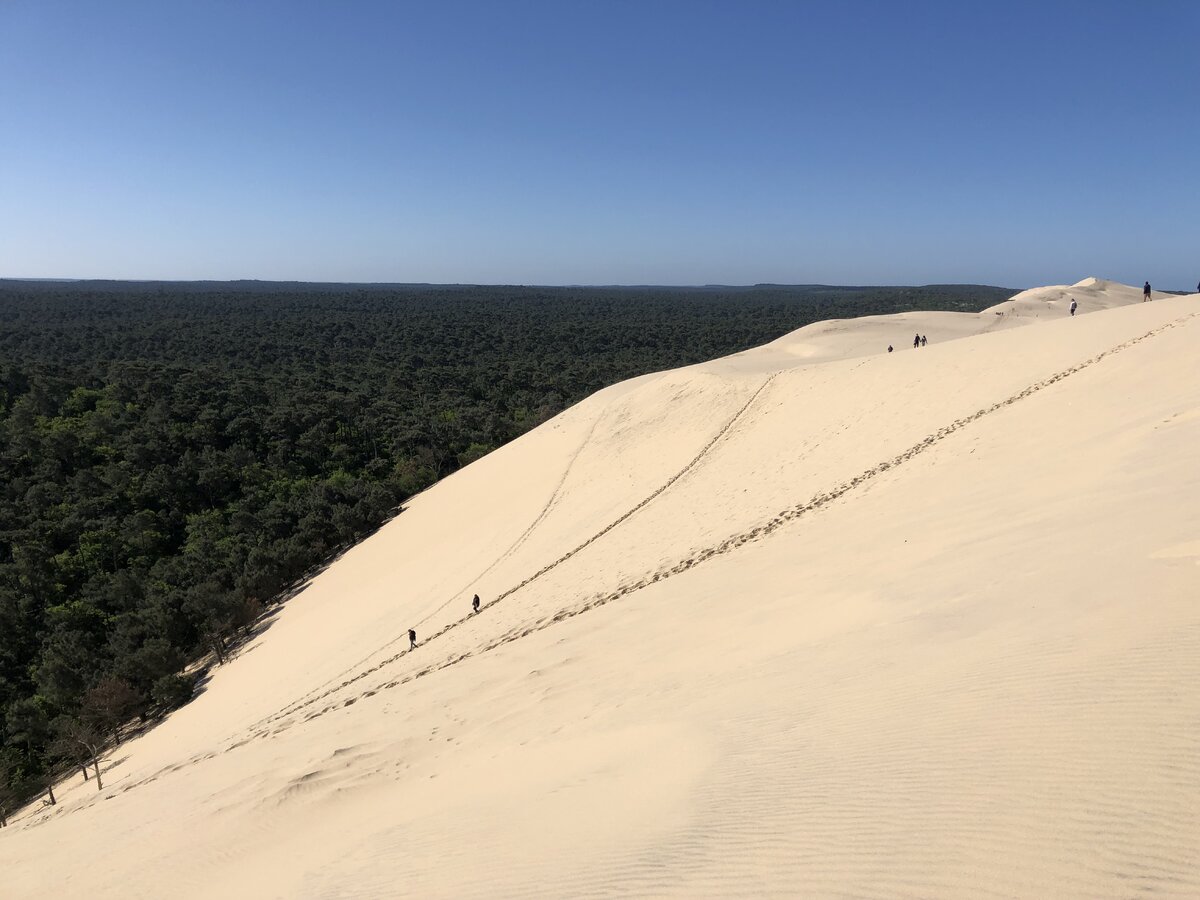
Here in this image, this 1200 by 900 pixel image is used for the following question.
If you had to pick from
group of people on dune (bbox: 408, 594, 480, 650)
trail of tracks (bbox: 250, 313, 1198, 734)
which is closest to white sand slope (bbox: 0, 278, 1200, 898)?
trail of tracks (bbox: 250, 313, 1198, 734)

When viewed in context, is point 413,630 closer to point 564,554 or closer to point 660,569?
point 564,554

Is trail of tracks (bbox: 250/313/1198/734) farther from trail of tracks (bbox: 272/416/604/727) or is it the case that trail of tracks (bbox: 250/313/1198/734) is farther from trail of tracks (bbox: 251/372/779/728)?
trail of tracks (bbox: 272/416/604/727)

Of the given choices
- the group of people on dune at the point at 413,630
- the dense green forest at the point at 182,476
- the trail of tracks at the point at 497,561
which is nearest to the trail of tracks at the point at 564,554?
the trail of tracks at the point at 497,561

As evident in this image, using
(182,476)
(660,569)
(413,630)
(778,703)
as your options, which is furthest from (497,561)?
(182,476)

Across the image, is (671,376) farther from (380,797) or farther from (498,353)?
(498,353)

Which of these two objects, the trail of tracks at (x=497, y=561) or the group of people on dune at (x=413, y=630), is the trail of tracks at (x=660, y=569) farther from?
the trail of tracks at (x=497, y=561)

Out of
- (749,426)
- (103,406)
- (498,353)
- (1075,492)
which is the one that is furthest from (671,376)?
(498,353)
